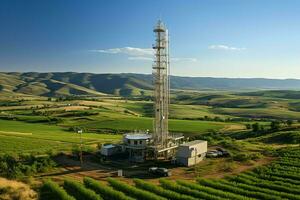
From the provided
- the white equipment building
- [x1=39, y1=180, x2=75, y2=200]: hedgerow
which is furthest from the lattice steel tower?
[x1=39, y1=180, x2=75, y2=200]: hedgerow

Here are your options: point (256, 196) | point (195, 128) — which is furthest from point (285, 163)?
point (195, 128)

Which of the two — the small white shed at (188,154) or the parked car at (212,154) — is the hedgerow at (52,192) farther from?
the parked car at (212,154)

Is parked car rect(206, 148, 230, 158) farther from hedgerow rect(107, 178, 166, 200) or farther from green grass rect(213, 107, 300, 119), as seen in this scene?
green grass rect(213, 107, 300, 119)

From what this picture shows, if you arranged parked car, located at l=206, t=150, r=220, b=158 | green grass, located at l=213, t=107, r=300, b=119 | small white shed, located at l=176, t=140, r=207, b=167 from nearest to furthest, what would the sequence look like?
small white shed, located at l=176, t=140, r=207, b=167
parked car, located at l=206, t=150, r=220, b=158
green grass, located at l=213, t=107, r=300, b=119

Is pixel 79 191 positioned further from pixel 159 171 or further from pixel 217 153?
pixel 217 153

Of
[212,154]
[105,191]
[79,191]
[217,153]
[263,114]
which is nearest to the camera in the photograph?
[105,191]

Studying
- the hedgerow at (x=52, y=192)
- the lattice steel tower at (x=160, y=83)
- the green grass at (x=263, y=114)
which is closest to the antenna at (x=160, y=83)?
the lattice steel tower at (x=160, y=83)

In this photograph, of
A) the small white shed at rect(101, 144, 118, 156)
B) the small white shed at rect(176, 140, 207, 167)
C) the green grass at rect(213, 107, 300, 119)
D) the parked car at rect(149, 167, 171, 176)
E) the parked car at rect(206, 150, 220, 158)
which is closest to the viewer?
the parked car at rect(149, 167, 171, 176)

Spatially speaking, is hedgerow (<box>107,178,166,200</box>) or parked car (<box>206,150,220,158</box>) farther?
parked car (<box>206,150,220,158</box>)

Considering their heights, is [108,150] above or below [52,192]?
above

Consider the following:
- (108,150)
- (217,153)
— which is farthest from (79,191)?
(217,153)

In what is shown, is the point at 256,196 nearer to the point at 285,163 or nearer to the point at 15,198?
the point at 285,163
